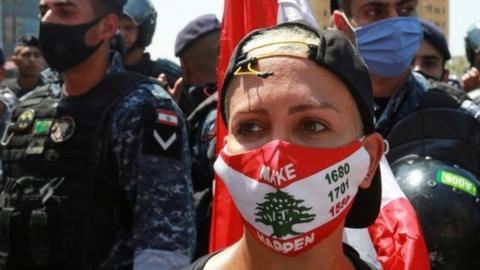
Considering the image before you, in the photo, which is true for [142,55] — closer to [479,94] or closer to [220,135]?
[479,94]

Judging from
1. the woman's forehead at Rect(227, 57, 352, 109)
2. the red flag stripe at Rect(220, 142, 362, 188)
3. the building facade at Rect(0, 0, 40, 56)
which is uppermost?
the woman's forehead at Rect(227, 57, 352, 109)

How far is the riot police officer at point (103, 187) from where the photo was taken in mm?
3133

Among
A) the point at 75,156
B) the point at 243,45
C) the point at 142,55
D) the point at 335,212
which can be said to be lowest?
the point at 142,55

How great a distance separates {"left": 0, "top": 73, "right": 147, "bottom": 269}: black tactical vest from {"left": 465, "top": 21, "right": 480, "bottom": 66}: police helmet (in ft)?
13.4

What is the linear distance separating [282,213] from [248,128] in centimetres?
21

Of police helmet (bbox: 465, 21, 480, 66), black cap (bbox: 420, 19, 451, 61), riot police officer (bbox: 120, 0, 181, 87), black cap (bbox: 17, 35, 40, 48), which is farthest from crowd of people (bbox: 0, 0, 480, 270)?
black cap (bbox: 17, 35, 40, 48)

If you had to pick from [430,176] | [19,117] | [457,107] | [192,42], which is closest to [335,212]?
[430,176]

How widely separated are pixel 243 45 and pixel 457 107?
1.53 m

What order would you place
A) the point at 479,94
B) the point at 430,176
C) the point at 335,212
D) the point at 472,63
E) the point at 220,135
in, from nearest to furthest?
the point at 335,212 → the point at 430,176 → the point at 220,135 → the point at 479,94 → the point at 472,63

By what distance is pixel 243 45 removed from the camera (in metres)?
2.07

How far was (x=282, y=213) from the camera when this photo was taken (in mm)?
1909

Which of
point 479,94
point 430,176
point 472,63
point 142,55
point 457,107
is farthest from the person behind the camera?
point 472,63

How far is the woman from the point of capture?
190 centimetres

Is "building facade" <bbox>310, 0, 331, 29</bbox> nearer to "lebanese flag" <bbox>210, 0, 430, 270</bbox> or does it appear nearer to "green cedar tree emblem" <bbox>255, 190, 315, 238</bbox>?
"lebanese flag" <bbox>210, 0, 430, 270</bbox>
